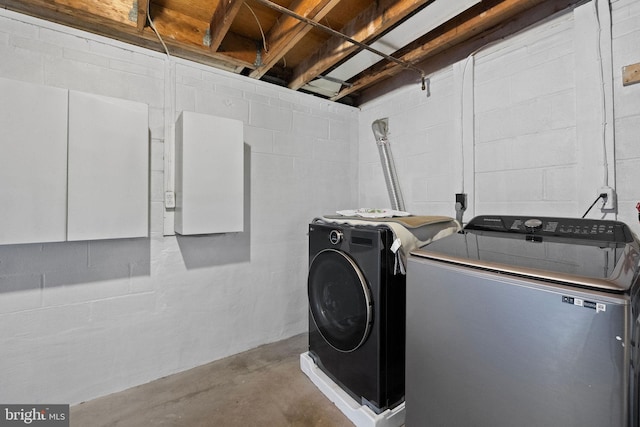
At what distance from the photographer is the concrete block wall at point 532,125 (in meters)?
1.34

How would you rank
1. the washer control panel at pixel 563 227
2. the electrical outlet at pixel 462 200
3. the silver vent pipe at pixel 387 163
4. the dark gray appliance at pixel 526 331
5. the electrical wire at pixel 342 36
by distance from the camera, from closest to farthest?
1. the dark gray appliance at pixel 526 331
2. the washer control panel at pixel 563 227
3. the electrical wire at pixel 342 36
4. the electrical outlet at pixel 462 200
5. the silver vent pipe at pixel 387 163

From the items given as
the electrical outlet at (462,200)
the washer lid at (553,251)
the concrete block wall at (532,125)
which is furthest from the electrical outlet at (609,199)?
the electrical outlet at (462,200)

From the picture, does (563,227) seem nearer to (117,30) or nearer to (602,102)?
(602,102)

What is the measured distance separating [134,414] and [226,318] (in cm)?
70

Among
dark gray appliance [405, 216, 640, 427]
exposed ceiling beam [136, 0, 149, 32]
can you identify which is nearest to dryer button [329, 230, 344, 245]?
dark gray appliance [405, 216, 640, 427]

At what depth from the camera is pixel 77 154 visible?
142 centimetres

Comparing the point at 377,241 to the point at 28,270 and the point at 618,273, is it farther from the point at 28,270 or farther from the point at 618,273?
the point at 28,270

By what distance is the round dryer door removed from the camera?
143 centimetres

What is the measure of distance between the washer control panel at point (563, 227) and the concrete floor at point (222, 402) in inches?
52.7

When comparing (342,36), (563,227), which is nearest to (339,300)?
(563,227)

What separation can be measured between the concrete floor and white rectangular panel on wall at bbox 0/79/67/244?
0.98 metres

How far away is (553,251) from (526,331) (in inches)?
15.3

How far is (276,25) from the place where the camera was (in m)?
1.88

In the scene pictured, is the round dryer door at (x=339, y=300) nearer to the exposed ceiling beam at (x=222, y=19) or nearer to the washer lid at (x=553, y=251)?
the washer lid at (x=553, y=251)
